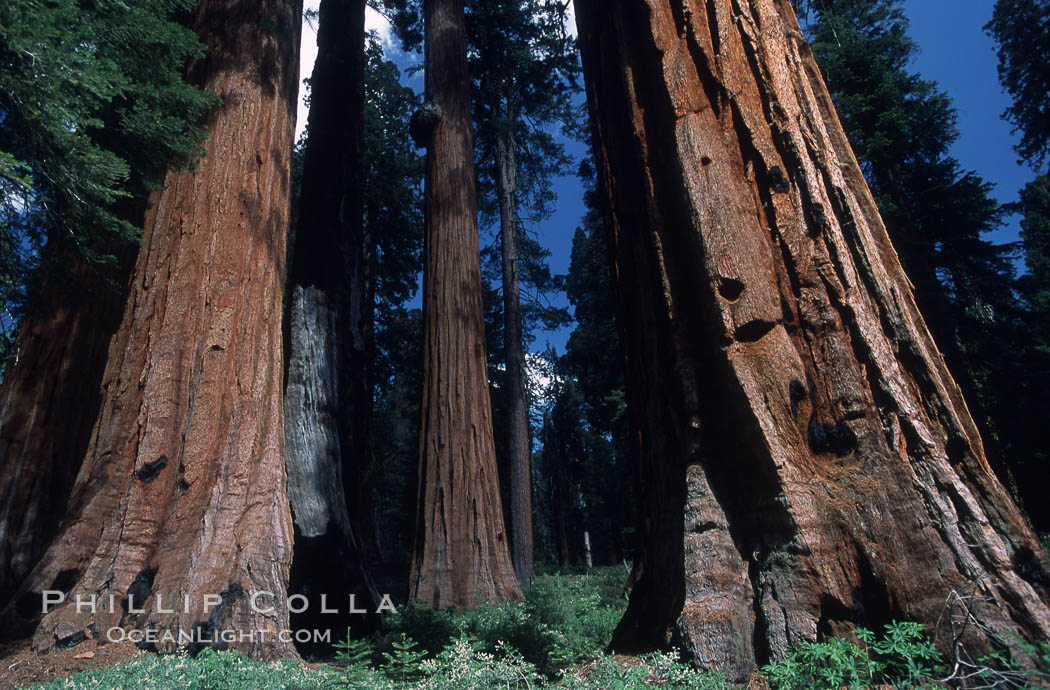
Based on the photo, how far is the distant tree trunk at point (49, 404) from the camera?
437 centimetres

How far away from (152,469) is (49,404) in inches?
76.8

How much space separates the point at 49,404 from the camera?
479cm

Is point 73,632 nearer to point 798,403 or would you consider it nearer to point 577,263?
point 798,403

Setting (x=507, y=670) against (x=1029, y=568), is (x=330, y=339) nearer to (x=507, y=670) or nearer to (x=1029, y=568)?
(x=507, y=670)

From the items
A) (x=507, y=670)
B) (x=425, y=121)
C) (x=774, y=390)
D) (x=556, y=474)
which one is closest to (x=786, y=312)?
(x=774, y=390)

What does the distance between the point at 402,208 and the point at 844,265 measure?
15.8m

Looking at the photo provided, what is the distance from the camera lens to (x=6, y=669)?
285cm

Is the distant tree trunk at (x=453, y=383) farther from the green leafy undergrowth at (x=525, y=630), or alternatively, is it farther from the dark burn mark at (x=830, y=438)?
the dark burn mark at (x=830, y=438)

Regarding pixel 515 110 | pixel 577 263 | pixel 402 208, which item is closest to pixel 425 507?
pixel 402 208

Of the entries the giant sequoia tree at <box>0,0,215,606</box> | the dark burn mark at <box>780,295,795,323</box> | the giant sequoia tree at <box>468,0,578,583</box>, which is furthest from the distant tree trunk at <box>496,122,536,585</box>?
the dark burn mark at <box>780,295,795,323</box>

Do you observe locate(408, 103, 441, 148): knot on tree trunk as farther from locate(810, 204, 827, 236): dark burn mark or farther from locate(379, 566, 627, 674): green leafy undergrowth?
locate(810, 204, 827, 236): dark burn mark

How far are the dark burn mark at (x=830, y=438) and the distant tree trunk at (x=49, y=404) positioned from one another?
469 centimetres

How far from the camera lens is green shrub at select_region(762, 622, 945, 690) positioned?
2.14 meters

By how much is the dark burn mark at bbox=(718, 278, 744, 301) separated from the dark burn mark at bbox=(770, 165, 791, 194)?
21.6 inches
